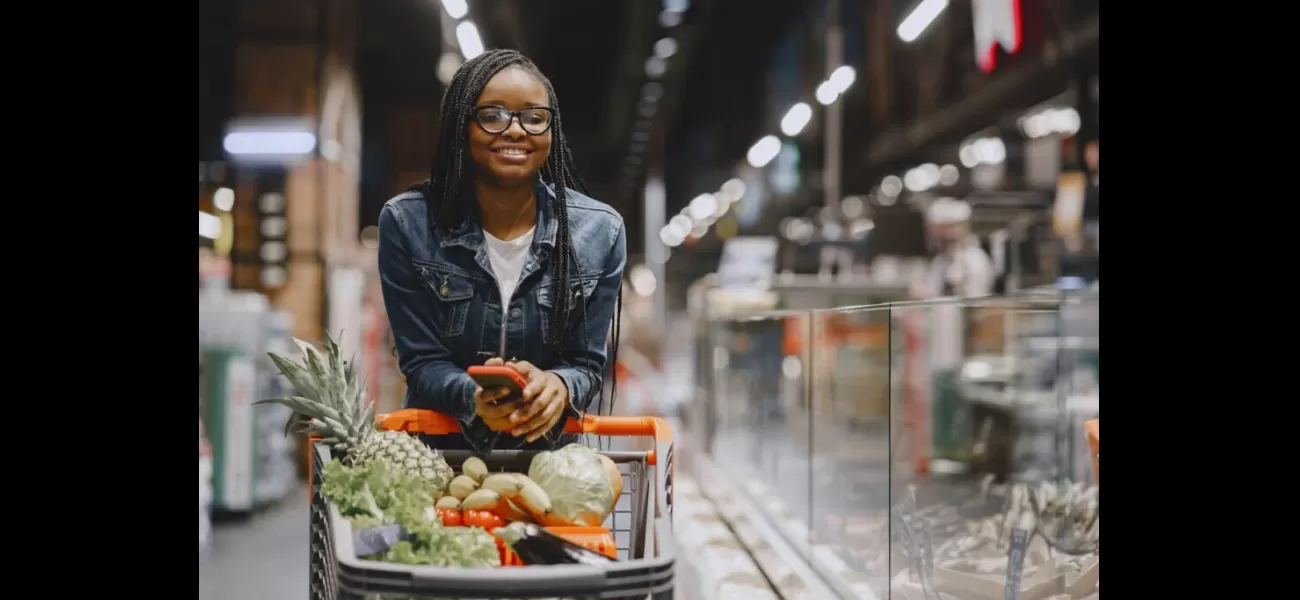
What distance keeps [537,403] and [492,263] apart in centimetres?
32

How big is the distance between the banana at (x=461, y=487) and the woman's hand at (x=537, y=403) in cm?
15

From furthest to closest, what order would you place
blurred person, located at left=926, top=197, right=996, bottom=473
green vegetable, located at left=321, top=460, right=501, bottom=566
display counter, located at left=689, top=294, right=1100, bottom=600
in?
blurred person, located at left=926, top=197, right=996, bottom=473
display counter, located at left=689, top=294, right=1100, bottom=600
green vegetable, located at left=321, top=460, right=501, bottom=566

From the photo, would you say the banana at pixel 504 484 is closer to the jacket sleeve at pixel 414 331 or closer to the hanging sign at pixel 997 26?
the jacket sleeve at pixel 414 331

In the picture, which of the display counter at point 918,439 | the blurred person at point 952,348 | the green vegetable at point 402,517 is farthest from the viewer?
the blurred person at point 952,348

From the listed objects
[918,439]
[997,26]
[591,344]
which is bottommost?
[918,439]

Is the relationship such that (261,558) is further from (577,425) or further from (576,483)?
(576,483)

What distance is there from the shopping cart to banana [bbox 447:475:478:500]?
11 cm

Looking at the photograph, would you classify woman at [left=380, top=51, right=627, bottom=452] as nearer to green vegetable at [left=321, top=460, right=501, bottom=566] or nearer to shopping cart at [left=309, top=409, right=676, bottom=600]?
shopping cart at [left=309, top=409, right=676, bottom=600]

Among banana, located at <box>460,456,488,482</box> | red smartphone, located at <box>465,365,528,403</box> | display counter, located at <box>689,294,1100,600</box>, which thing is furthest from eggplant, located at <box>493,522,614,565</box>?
display counter, located at <box>689,294,1100,600</box>

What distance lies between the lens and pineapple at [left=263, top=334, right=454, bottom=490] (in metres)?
2.10

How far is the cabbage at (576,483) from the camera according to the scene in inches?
83.0

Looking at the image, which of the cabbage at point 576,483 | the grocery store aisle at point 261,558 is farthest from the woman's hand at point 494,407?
the grocery store aisle at point 261,558

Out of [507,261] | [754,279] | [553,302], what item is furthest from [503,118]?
[754,279]

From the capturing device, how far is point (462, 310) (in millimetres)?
2291
